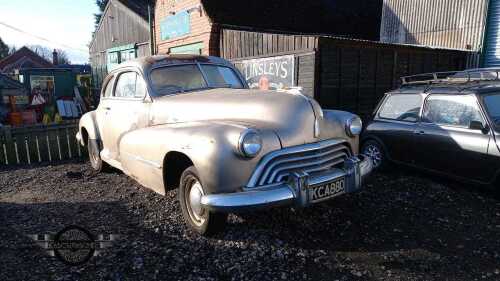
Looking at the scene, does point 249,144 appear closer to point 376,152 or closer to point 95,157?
point 376,152

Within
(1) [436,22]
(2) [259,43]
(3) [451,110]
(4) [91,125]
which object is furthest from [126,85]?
(1) [436,22]

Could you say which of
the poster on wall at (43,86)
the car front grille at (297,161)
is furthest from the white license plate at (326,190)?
the poster on wall at (43,86)

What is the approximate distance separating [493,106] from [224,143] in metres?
3.68

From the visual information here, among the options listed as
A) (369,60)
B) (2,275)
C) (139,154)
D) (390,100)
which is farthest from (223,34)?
(2,275)

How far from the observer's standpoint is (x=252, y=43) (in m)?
10.7

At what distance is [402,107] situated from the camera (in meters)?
5.90

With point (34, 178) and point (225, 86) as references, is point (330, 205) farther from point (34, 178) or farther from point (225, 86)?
point (34, 178)

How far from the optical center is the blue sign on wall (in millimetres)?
13656

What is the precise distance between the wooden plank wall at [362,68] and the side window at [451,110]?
3.53 m

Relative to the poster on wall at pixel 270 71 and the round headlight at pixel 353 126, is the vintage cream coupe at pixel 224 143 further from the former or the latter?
the poster on wall at pixel 270 71

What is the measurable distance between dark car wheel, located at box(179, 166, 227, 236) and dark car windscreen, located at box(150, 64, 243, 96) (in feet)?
4.94

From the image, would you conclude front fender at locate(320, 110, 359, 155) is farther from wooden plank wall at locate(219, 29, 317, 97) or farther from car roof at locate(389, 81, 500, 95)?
wooden plank wall at locate(219, 29, 317, 97)

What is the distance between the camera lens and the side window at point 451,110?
15.8ft

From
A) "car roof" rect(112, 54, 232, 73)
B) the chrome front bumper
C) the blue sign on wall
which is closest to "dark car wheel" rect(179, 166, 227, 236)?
the chrome front bumper
